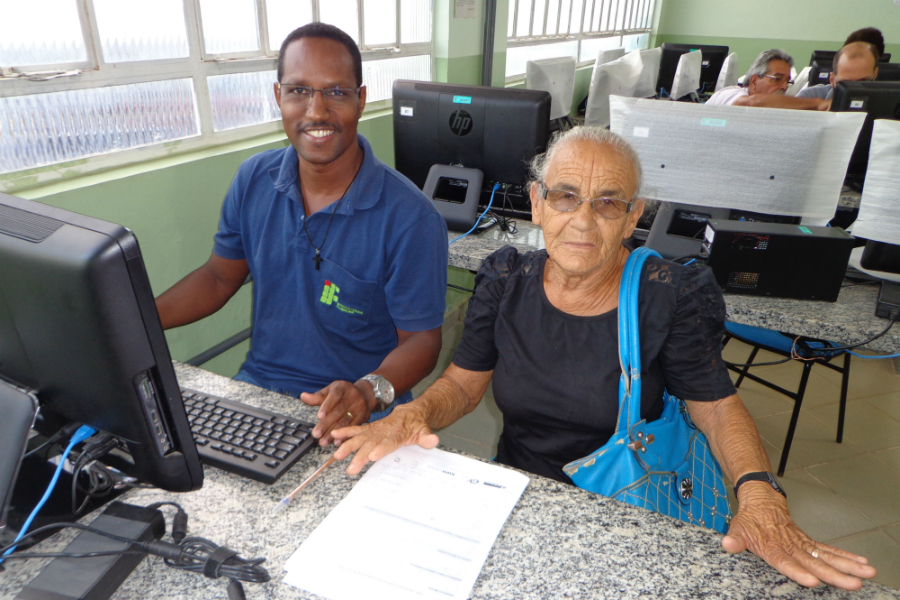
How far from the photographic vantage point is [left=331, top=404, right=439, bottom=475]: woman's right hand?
2.76 feet

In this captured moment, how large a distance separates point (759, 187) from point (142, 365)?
67.1 inches

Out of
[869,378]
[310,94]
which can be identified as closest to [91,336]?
[310,94]

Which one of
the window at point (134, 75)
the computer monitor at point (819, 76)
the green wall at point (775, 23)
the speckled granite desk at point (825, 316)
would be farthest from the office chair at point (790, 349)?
the green wall at point (775, 23)

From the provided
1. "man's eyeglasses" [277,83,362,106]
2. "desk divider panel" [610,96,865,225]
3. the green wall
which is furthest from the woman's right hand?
the green wall

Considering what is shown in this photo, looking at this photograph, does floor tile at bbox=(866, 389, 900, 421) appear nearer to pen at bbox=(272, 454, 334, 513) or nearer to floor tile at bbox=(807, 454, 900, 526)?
floor tile at bbox=(807, 454, 900, 526)

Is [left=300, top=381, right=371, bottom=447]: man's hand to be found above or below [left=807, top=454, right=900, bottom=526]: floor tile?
above

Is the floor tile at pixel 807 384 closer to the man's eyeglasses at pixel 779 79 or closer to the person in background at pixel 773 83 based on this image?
the person in background at pixel 773 83

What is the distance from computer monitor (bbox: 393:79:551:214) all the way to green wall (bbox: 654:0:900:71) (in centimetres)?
703

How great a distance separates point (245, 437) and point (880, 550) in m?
1.91

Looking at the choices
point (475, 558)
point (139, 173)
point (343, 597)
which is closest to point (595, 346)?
point (475, 558)

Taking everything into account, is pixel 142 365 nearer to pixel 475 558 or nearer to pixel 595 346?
→ pixel 475 558

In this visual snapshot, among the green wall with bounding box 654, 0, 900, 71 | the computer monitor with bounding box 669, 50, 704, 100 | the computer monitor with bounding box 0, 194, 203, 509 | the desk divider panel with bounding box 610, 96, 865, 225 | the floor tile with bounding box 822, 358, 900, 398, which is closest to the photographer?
the computer monitor with bounding box 0, 194, 203, 509

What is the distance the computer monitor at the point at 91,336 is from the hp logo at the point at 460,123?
1.54 metres

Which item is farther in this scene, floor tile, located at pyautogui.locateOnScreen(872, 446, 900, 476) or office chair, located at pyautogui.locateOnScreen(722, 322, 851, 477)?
floor tile, located at pyautogui.locateOnScreen(872, 446, 900, 476)
